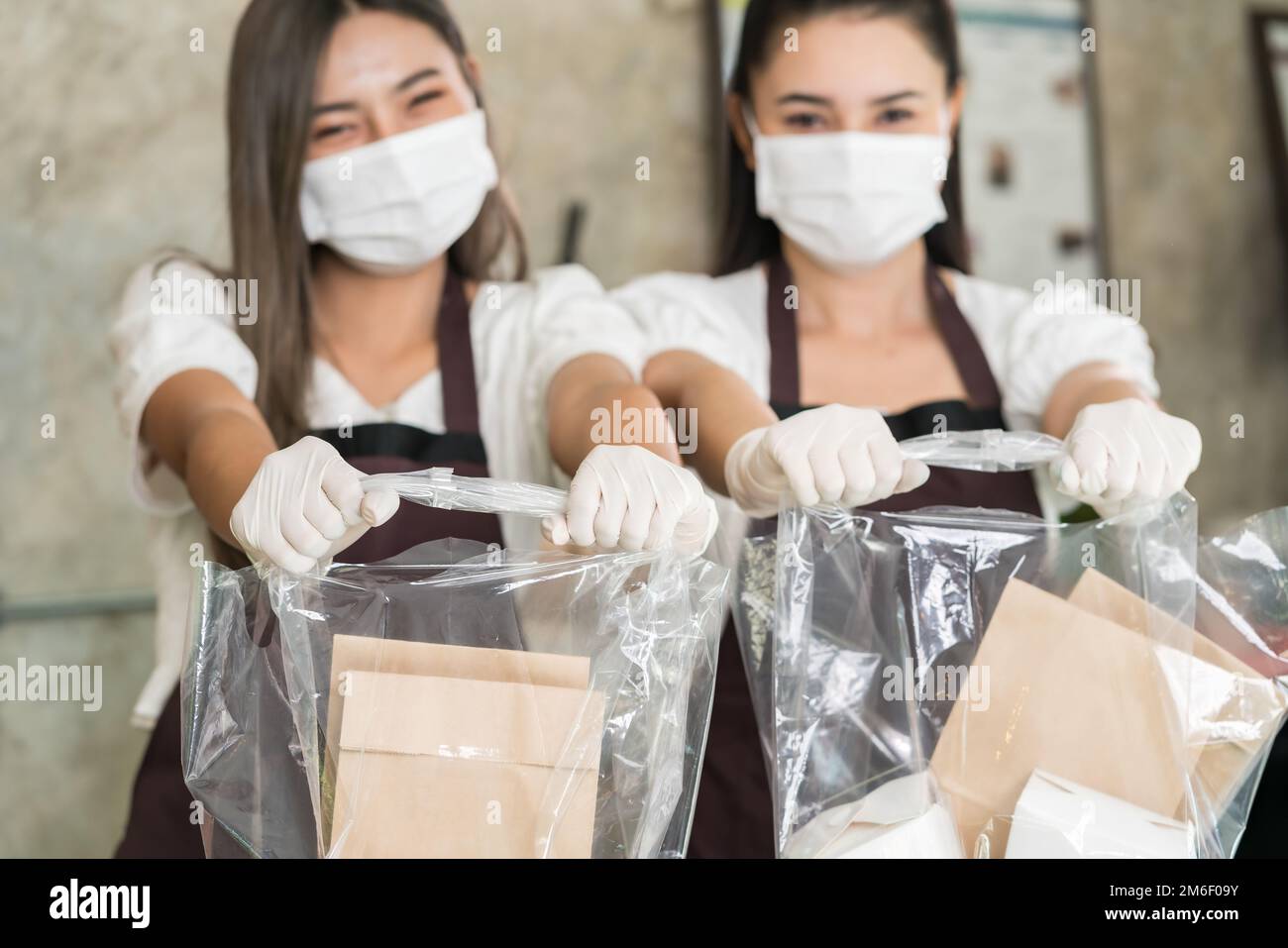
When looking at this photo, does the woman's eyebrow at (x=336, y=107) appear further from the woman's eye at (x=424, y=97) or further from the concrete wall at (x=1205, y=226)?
the concrete wall at (x=1205, y=226)

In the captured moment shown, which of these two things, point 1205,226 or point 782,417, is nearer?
point 782,417

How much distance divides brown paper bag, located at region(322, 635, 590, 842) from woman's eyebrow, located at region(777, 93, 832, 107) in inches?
27.9

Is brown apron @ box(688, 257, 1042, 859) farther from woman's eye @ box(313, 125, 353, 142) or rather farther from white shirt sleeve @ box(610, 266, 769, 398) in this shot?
woman's eye @ box(313, 125, 353, 142)

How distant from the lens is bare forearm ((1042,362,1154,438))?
117 centimetres

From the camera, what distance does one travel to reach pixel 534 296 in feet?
4.24

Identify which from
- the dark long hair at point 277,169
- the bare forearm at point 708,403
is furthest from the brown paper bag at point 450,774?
the dark long hair at point 277,169

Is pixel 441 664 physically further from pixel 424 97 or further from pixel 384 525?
pixel 424 97

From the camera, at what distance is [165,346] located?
3.90ft

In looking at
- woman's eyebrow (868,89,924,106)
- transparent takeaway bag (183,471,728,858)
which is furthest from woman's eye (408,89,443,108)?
transparent takeaway bag (183,471,728,858)

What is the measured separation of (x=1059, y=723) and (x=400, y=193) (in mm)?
773

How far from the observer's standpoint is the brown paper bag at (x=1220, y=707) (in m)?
0.83

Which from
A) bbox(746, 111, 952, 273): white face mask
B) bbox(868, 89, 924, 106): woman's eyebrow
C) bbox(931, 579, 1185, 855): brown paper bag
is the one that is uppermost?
bbox(868, 89, 924, 106): woman's eyebrow

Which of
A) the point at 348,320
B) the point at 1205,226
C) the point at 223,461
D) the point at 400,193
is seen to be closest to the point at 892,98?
the point at 400,193

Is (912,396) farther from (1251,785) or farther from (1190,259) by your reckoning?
(1190,259)
